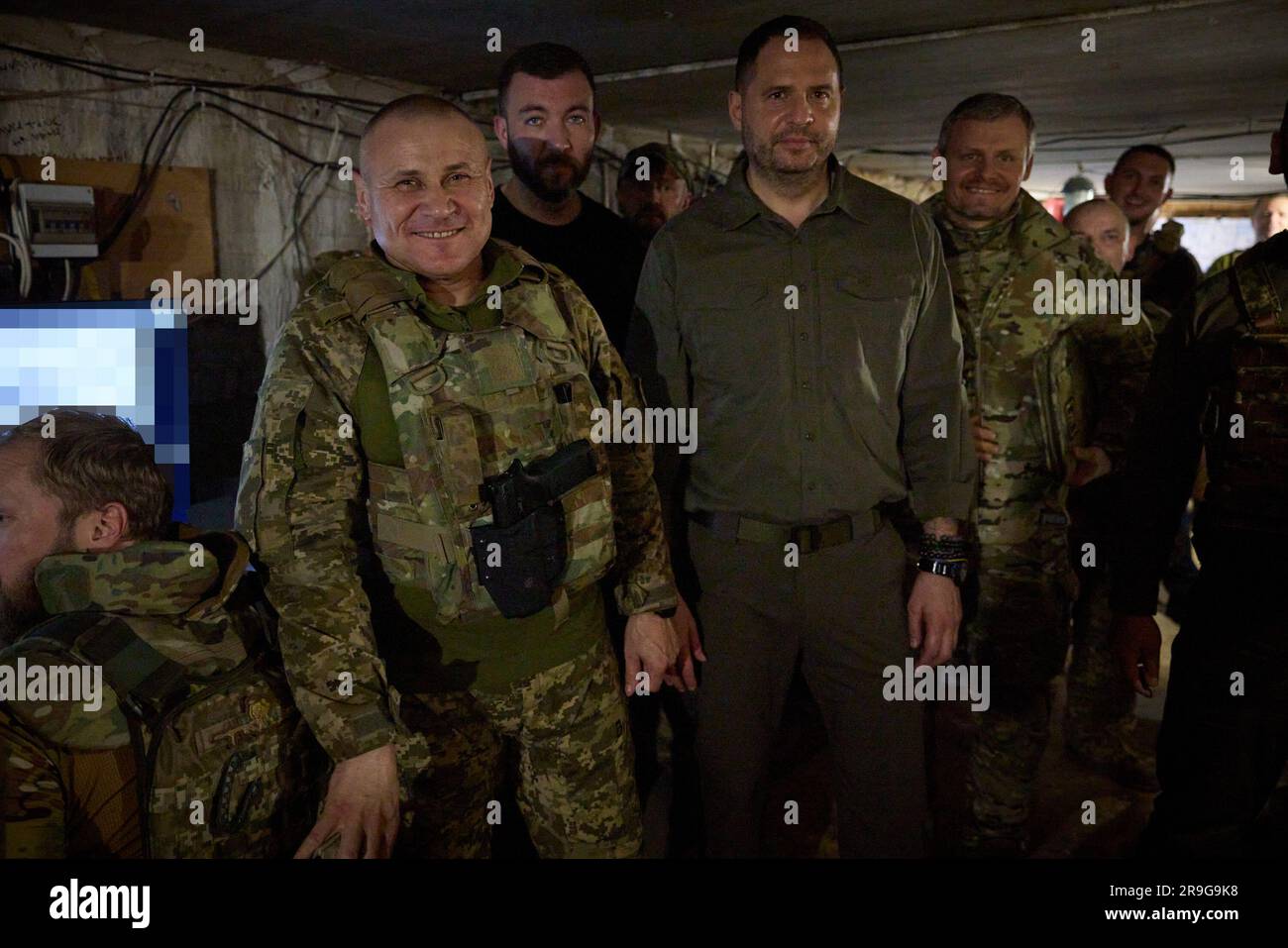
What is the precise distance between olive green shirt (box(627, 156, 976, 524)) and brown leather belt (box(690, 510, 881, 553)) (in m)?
0.02

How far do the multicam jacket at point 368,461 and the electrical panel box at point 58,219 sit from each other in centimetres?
158

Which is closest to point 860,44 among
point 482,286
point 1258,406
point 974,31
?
point 974,31

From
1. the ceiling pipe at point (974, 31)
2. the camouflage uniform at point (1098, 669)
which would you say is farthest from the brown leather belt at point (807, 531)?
the ceiling pipe at point (974, 31)

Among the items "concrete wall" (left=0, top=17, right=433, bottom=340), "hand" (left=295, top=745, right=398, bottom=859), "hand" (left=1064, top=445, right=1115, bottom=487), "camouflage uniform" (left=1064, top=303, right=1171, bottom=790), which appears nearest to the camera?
"hand" (left=295, top=745, right=398, bottom=859)

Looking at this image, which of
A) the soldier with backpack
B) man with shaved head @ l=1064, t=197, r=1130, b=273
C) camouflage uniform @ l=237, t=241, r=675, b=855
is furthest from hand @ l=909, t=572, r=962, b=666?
man with shaved head @ l=1064, t=197, r=1130, b=273

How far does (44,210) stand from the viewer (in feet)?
8.50

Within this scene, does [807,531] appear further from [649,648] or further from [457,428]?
[457,428]

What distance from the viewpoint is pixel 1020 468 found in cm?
241

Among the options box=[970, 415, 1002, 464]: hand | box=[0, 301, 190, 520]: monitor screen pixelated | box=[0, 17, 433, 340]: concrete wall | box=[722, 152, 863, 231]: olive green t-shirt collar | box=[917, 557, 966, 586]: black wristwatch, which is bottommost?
box=[917, 557, 966, 586]: black wristwatch

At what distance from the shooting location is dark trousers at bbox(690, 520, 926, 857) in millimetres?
1938

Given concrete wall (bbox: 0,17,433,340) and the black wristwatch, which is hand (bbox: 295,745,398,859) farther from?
concrete wall (bbox: 0,17,433,340)

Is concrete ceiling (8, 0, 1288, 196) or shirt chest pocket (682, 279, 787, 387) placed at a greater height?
concrete ceiling (8, 0, 1288, 196)

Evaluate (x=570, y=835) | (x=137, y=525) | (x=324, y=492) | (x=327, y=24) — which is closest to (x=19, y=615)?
(x=137, y=525)

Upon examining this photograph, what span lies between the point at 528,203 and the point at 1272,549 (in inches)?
74.9
